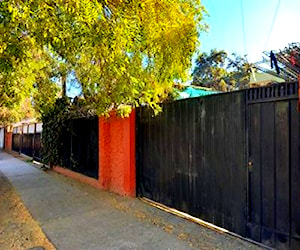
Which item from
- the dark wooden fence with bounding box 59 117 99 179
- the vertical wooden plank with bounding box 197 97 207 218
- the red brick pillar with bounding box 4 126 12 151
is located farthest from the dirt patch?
the red brick pillar with bounding box 4 126 12 151

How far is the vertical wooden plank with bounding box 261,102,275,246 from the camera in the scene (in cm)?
378

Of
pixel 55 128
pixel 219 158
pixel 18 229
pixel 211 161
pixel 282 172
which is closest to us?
pixel 282 172

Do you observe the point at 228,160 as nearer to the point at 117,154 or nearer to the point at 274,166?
the point at 274,166

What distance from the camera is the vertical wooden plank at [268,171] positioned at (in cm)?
378

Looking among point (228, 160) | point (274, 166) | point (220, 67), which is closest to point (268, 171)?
point (274, 166)

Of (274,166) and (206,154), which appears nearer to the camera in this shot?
(274,166)

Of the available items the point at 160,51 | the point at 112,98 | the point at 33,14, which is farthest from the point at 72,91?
the point at 33,14

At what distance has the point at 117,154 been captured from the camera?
281 inches

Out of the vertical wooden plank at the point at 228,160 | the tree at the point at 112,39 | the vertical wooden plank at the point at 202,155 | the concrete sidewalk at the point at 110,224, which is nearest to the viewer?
the tree at the point at 112,39

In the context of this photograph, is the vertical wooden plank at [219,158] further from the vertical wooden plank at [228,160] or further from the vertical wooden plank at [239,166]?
the vertical wooden plank at [239,166]

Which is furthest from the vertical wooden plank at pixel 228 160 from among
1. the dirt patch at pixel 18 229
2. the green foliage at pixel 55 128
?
the green foliage at pixel 55 128

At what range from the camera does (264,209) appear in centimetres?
386

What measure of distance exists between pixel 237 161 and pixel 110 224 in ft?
7.89

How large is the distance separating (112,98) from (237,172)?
Answer: 9.26ft
